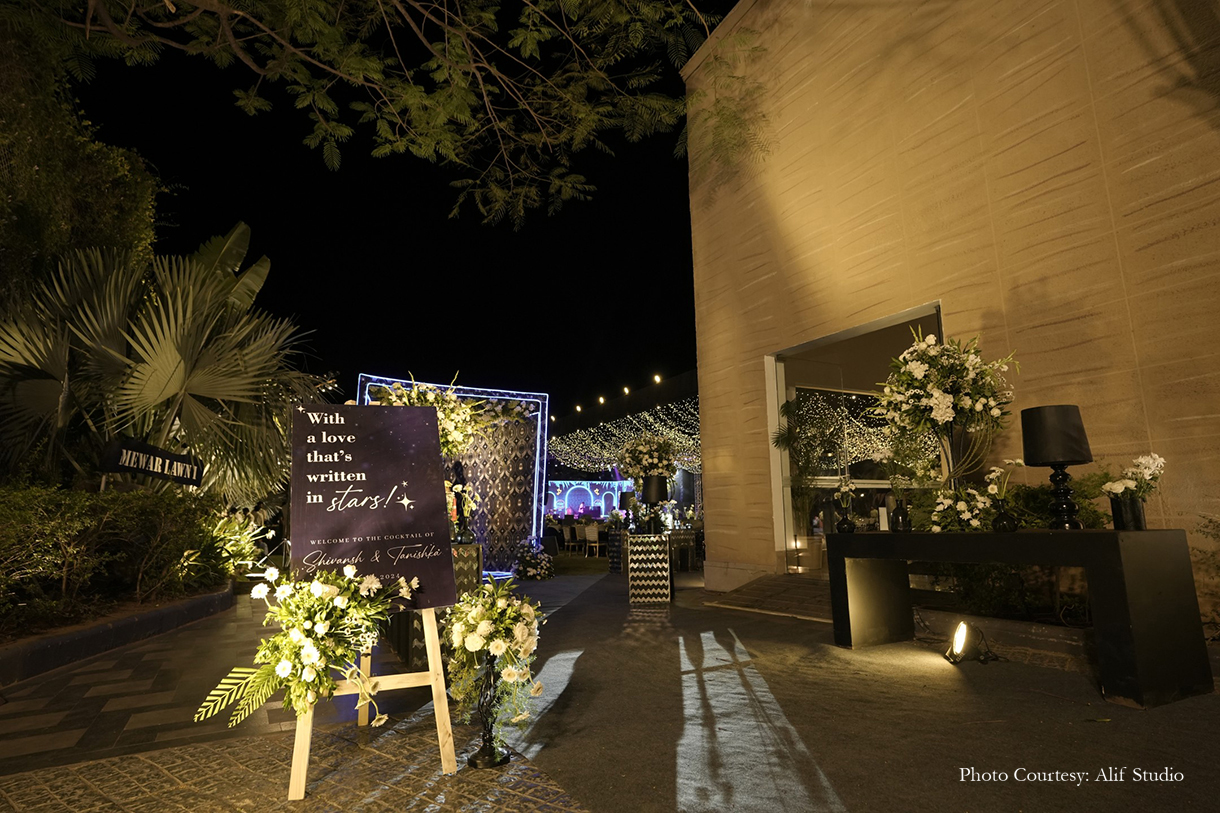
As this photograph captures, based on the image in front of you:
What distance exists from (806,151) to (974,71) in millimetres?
2273

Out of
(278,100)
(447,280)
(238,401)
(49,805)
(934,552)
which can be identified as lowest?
(49,805)

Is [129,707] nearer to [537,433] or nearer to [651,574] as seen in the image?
[651,574]

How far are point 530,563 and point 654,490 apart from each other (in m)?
3.04

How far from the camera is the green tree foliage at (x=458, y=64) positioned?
14.0 ft

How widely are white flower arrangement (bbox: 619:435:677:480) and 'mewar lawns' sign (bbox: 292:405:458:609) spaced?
23.0ft

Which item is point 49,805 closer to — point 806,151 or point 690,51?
point 690,51

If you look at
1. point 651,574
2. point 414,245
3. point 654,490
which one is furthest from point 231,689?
point 414,245

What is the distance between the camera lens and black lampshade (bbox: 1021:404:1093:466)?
13.3 feet

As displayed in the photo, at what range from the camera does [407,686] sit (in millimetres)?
2844

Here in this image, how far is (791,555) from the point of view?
8711 millimetres

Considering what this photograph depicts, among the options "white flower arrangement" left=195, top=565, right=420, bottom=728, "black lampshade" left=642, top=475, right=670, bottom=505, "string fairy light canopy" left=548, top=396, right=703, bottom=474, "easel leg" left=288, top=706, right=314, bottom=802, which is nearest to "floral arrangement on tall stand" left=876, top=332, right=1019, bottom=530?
"white flower arrangement" left=195, top=565, right=420, bottom=728

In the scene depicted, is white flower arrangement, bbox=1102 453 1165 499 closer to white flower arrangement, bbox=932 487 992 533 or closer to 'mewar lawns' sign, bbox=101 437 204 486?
white flower arrangement, bbox=932 487 992 533

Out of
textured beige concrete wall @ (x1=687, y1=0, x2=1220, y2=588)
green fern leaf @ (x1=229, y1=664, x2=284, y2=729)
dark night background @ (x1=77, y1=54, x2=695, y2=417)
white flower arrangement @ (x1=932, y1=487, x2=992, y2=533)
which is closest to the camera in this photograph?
green fern leaf @ (x1=229, y1=664, x2=284, y2=729)

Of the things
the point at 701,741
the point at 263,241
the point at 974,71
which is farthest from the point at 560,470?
the point at 701,741
